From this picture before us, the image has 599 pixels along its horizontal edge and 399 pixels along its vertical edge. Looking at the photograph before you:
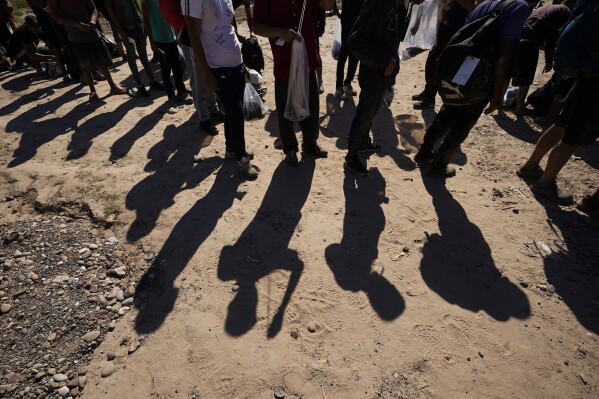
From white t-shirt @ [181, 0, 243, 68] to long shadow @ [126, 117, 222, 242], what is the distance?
1.25 meters

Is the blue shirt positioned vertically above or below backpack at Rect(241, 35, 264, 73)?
above

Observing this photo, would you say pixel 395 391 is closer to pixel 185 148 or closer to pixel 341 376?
pixel 341 376

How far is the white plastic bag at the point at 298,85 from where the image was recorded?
3.01m

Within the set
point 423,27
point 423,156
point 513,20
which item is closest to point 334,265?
point 423,156

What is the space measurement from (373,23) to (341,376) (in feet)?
8.93

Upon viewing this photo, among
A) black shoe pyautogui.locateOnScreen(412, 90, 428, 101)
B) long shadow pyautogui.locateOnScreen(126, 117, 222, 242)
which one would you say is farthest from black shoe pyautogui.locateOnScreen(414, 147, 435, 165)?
long shadow pyautogui.locateOnScreen(126, 117, 222, 242)

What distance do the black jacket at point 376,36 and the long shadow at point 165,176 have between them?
2.03 metres

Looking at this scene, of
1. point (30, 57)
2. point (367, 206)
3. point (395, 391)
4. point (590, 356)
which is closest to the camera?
point (395, 391)

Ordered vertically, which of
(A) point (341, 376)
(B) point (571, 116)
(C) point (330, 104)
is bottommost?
(A) point (341, 376)

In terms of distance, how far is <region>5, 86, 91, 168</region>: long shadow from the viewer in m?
4.29

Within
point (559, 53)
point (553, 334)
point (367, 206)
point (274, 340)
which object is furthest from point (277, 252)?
point (559, 53)

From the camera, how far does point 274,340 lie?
224 cm

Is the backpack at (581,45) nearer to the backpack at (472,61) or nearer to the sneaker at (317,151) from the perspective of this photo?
the backpack at (472,61)

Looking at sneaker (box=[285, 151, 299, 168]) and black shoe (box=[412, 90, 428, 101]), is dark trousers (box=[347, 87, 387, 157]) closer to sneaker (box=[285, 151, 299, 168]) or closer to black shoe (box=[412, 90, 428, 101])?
sneaker (box=[285, 151, 299, 168])
